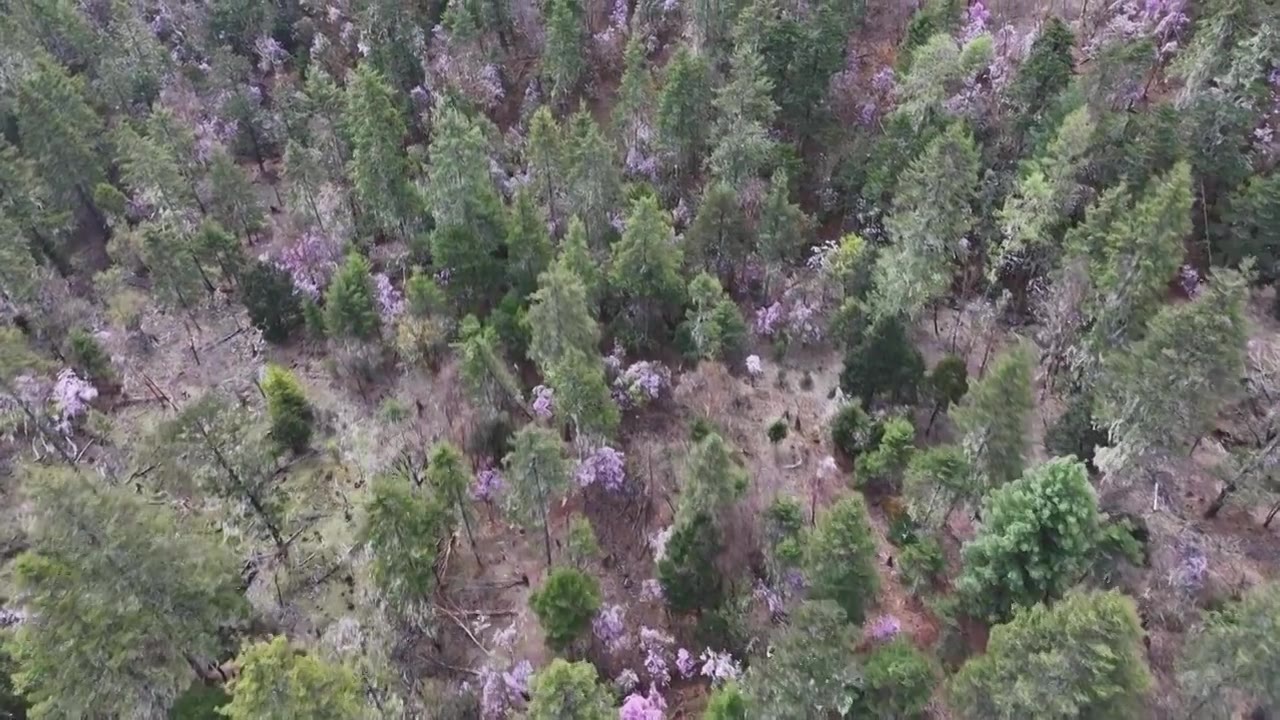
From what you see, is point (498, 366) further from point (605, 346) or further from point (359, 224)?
point (359, 224)

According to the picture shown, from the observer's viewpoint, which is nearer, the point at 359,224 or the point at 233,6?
the point at 359,224

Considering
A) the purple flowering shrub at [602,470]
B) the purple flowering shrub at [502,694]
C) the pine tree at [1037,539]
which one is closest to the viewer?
the pine tree at [1037,539]

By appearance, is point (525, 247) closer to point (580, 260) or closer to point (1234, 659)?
point (580, 260)

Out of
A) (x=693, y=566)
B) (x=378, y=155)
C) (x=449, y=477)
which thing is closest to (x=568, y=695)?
(x=693, y=566)

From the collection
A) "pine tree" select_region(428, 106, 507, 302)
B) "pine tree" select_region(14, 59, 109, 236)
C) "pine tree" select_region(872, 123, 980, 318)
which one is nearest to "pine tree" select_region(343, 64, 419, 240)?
"pine tree" select_region(428, 106, 507, 302)

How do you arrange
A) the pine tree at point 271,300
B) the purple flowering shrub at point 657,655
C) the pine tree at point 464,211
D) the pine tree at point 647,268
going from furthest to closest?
the pine tree at point 271,300 < the pine tree at point 464,211 < the pine tree at point 647,268 < the purple flowering shrub at point 657,655

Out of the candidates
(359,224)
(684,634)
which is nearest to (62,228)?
(359,224)

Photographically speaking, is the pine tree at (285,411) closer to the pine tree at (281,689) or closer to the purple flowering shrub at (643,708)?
the pine tree at (281,689)

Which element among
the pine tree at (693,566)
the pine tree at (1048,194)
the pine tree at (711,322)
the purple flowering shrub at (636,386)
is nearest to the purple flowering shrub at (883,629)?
the pine tree at (693,566)
